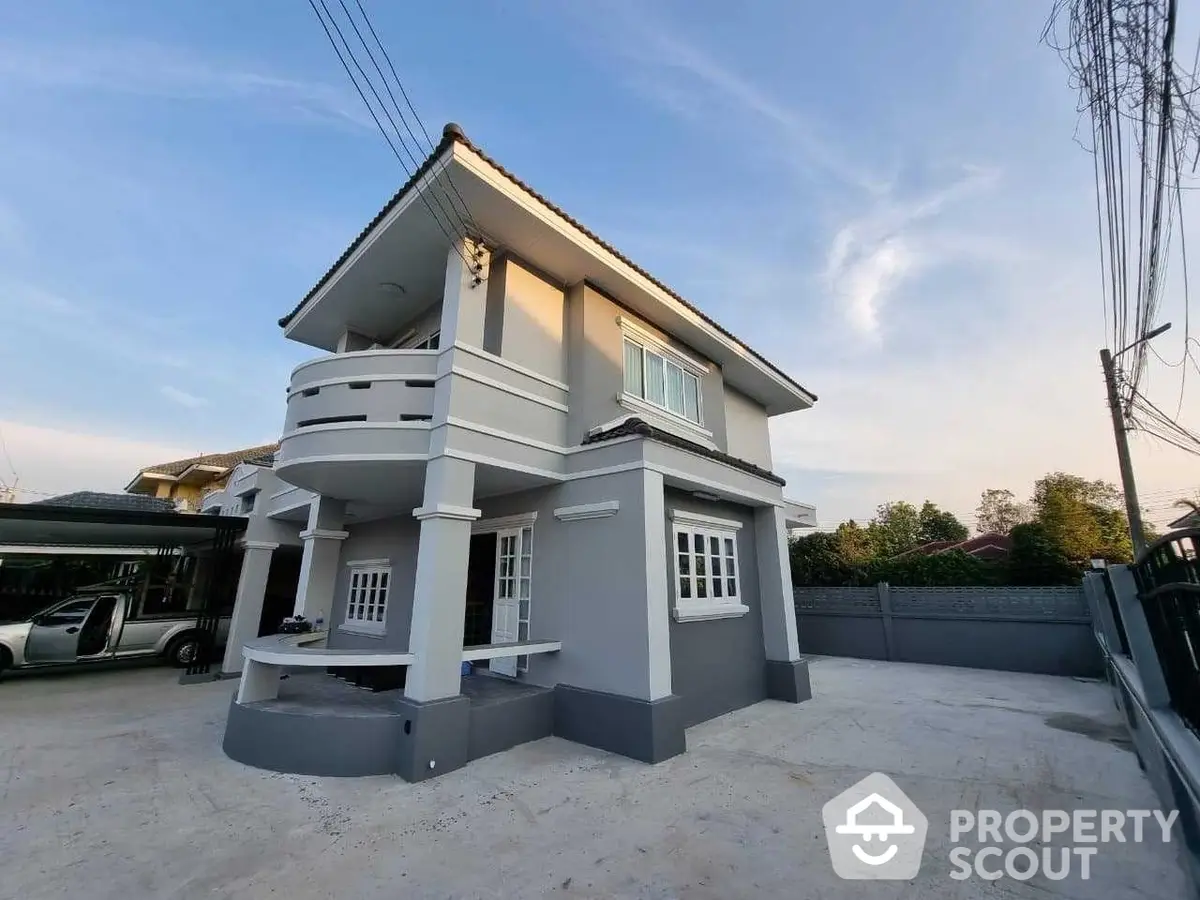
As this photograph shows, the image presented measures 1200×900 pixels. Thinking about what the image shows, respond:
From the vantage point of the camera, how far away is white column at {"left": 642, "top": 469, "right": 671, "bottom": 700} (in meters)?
4.98

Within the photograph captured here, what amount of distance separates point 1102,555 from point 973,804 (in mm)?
12824

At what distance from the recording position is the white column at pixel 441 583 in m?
4.59

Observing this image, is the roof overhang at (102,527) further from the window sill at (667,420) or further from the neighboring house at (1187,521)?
the neighboring house at (1187,521)

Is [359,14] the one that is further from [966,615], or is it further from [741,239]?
[966,615]

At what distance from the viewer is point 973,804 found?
369cm

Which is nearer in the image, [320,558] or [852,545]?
[320,558]

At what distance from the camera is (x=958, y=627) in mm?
9844

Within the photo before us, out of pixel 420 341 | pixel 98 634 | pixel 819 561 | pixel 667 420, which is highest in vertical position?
pixel 420 341

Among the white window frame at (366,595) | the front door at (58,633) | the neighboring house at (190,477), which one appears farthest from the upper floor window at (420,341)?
the neighboring house at (190,477)

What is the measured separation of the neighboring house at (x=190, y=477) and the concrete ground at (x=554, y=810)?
13.2 metres

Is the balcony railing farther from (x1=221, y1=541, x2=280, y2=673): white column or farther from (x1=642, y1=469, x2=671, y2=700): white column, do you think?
(x1=221, y1=541, x2=280, y2=673): white column

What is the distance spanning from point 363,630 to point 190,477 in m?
15.0

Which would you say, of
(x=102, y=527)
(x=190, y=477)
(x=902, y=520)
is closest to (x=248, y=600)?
(x=102, y=527)

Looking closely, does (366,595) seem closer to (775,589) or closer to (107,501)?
(775,589)
